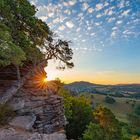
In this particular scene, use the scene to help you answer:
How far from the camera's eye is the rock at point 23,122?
67.5 feet

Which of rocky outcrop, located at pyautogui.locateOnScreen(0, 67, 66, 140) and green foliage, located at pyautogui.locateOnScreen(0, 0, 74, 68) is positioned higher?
green foliage, located at pyautogui.locateOnScreen(0, 0, 74, 68)

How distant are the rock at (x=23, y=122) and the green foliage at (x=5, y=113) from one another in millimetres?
570

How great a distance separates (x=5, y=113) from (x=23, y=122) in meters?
1.74

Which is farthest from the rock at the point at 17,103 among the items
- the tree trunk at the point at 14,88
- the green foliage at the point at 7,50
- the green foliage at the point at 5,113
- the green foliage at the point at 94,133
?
the green foliage at the point at 94,133

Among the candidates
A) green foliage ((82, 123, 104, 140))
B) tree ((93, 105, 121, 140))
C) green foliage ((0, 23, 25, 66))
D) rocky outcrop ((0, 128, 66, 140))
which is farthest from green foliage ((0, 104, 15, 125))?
tree ((93, 105, 121, 140))

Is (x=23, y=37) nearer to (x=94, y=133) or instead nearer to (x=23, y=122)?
(x=23, y=122)

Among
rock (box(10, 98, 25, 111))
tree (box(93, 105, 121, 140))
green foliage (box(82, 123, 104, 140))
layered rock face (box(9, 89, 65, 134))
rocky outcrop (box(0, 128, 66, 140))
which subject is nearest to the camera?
rocky outcrop (box(0, 128, 66, 140))

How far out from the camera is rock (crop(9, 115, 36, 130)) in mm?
20578

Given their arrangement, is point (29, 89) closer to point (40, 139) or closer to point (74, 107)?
point (40, 139)

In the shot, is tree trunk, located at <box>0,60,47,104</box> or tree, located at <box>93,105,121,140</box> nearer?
tree trunk, located at <box>0,60,47,104</box>

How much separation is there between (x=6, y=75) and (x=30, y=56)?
4894mm

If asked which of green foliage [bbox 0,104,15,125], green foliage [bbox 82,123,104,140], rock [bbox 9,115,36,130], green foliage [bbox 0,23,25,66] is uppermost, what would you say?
green foliage [bbox 0,23,25,66]

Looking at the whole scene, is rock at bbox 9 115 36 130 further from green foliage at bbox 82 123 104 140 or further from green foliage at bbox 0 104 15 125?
green foliage at bbox 82 123 104 140

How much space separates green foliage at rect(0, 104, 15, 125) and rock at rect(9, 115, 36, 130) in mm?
570
